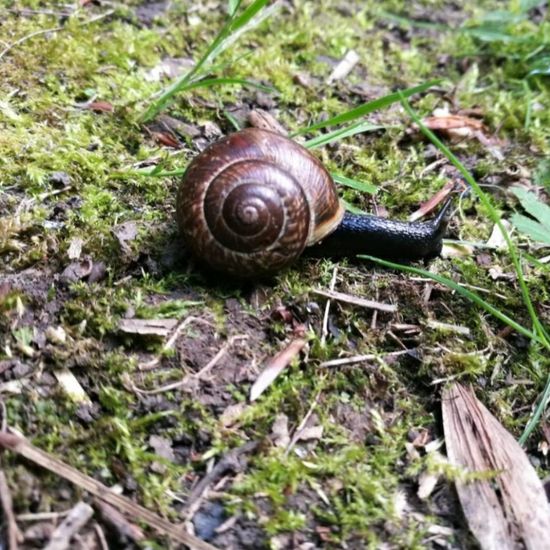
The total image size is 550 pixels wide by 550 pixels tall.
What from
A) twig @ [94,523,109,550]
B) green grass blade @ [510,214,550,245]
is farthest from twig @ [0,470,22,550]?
green grass blade @ [510,214,550,245]

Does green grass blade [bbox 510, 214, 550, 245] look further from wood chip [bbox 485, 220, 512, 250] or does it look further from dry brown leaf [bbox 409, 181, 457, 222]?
dry brown leaf [bbox 409, 181, 457, 222]

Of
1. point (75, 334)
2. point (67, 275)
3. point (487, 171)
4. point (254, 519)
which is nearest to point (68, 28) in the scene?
point (67, 275)

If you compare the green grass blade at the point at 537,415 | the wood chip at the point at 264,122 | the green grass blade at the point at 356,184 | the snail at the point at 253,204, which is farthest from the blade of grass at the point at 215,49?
the green grass blade at the point at 537,415

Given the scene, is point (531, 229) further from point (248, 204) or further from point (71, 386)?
point (71, 386)

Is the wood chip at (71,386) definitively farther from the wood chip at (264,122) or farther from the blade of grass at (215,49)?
the wood chip at (264,122)

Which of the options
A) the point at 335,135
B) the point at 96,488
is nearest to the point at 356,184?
the point at 335,135

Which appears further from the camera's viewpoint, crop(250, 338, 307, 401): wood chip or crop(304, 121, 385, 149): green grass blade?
crop(304, 121, 385, 149): green grass blade

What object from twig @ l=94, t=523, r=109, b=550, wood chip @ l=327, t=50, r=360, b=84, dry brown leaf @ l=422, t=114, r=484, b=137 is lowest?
twig @ l=94, t=523, r=109, b=550
